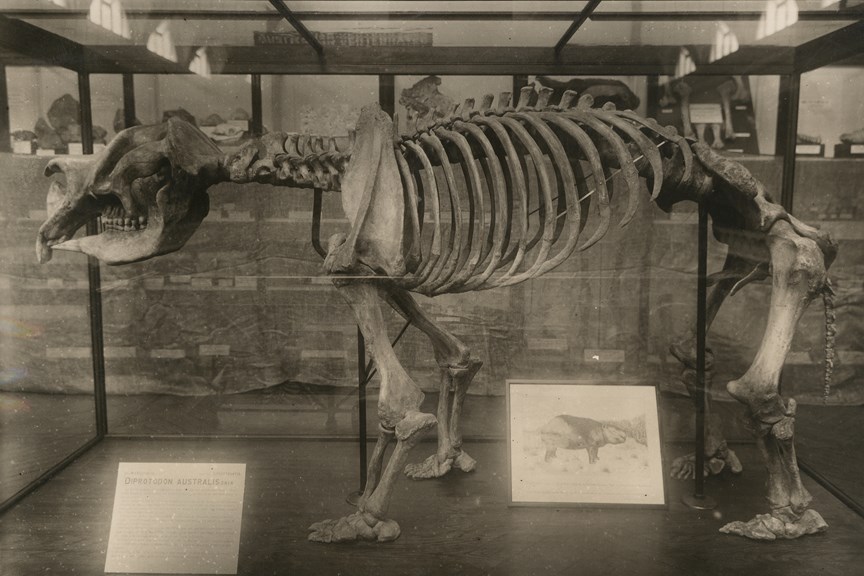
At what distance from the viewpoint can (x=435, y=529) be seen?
3172 mm

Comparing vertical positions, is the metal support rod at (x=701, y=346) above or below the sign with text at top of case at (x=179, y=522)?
above

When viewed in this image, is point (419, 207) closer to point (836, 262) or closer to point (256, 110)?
point (256, 110)

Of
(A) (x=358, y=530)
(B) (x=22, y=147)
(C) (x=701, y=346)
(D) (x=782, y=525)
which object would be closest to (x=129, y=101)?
(B) (x=22, y=147)

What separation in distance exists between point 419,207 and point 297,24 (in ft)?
3.09

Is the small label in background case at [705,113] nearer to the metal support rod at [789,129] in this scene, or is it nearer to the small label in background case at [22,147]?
the metal support rod at [789,129]

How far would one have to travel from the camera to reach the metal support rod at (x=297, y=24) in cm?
294

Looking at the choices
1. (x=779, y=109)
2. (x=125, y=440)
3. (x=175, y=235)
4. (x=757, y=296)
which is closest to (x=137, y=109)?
(x=175, y=235)

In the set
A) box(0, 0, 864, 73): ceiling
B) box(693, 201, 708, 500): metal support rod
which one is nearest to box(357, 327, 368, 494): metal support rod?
box(0, 0, 864, 73): ceiling

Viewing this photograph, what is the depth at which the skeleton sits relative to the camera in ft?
9.62

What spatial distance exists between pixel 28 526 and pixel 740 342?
3619 mm

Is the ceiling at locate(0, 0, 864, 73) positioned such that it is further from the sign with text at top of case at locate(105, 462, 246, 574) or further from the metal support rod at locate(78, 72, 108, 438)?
the sign with text at top of case at locate(105, 462, 246, 574)

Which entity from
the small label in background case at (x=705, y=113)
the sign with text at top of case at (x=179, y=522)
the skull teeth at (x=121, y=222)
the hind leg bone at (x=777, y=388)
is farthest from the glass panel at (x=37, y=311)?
the hind leg bone at (x=777, y=388)

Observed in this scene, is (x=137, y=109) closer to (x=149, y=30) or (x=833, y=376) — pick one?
(x=149, y=30)

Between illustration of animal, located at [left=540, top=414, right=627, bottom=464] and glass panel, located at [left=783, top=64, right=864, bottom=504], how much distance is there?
1.12 meters
